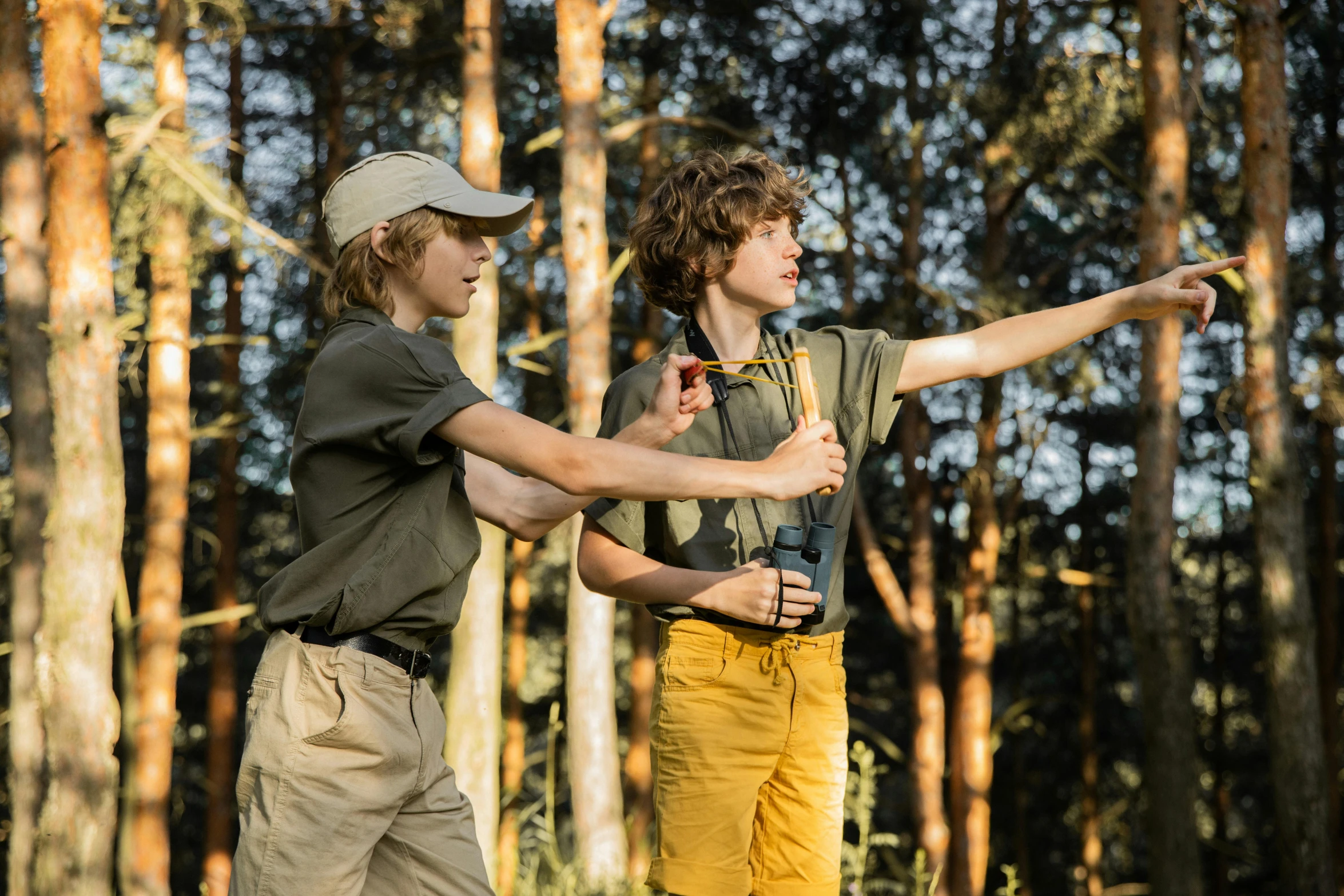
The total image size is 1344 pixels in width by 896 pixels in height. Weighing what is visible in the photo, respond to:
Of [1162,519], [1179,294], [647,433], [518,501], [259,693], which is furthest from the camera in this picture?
[1162,519]

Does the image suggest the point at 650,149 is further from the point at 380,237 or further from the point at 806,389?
the point at 806,389

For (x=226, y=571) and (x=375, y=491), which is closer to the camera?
(x=375, y=491)

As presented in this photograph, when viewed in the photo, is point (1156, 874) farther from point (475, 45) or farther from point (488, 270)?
point (475, 45)

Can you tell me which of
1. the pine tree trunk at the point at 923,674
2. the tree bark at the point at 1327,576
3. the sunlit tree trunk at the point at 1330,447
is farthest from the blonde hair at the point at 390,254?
the tree bark at the point at 1327,576

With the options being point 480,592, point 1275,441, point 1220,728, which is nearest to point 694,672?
point 480,592

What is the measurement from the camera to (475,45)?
10.2m

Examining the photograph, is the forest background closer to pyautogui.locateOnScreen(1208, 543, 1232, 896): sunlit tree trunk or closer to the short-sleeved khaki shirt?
pyautogui.locateOnScreen(1208, 543, 1232, 896): sunlit tree trunk

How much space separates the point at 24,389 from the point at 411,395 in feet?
32.7

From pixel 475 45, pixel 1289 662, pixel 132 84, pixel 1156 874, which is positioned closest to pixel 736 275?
pixel 475 45

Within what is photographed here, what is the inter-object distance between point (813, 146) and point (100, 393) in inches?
354

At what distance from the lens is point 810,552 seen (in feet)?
8.48

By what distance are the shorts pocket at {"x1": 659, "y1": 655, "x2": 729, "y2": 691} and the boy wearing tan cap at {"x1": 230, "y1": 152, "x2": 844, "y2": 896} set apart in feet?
1.63

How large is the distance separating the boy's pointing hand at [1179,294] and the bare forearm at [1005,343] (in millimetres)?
49

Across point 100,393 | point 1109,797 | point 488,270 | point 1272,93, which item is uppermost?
point 1272,93
